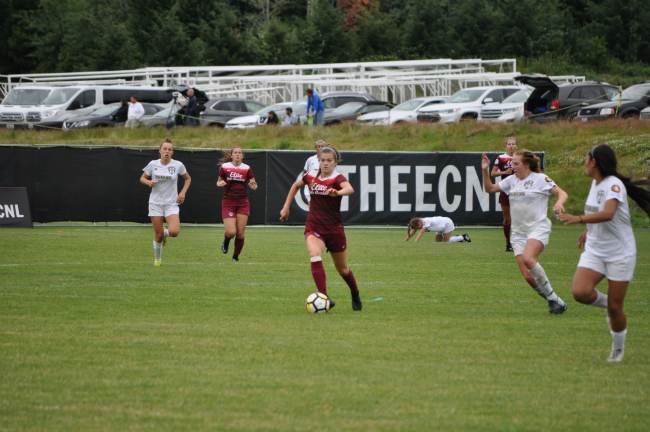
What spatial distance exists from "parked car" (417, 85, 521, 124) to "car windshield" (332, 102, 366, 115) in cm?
278

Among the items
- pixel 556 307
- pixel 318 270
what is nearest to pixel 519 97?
pixel 556 307

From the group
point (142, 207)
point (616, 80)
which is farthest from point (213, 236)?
point (616, 80)

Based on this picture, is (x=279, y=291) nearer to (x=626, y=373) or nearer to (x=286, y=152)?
(x=626, y=373)

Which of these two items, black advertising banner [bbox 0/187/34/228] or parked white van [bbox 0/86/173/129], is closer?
black advertising banner [bbox 0/187/34/228]

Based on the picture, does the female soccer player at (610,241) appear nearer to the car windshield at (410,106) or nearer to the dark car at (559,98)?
the dark car at (559,98)

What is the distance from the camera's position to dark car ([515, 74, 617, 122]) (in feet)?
98.0

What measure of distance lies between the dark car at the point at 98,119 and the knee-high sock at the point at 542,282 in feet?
83.7

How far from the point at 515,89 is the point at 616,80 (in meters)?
22.1

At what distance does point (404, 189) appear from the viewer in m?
22.7

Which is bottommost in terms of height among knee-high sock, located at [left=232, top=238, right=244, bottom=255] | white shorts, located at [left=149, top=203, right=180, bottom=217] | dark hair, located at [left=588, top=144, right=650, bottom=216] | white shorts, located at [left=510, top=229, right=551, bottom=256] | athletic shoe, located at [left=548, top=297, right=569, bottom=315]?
knee-high sock, located at [left=232, top=238, right=244, bottom=255]

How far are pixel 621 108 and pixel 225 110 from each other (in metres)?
16.5

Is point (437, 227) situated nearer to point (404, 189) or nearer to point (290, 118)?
point (404, 189)

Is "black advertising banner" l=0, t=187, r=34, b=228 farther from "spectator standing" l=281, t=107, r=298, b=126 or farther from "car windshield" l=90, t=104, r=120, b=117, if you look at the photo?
"spectator standing" l=281, t=107, r=298, b=126

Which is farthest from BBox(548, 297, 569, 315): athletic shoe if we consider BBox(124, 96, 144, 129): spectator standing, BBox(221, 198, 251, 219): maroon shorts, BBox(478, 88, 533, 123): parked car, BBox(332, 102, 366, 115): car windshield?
BBox(124, 96, 144, 129): spectator standing
